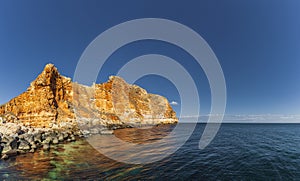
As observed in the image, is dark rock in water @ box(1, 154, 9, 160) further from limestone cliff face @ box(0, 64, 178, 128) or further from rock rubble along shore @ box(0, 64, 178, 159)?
limestone cliff face @ box(0, 64, 178, 128)

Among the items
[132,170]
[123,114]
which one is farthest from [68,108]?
[132,170]

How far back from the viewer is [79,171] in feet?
37.4

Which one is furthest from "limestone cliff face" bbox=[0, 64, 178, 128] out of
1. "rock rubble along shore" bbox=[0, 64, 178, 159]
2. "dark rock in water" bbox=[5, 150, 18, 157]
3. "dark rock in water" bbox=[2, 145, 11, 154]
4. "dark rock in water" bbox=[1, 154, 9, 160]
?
"dark rock in water" bbox=[1, 154, 9, 160]

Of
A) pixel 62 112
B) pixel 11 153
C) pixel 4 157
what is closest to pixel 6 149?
pixel 11 153

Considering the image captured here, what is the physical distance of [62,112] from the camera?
47531 mm

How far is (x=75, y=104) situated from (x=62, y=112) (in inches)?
336

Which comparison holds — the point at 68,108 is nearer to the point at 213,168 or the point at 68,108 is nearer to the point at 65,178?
the point at 65,178

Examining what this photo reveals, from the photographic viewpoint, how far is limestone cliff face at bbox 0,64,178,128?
4034cm

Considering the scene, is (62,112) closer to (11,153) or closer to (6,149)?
(6,149)

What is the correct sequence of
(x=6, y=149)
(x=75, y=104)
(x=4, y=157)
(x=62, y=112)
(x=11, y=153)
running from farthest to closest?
(x=75, y=104), (x=62, y=112), (x=6, y=149), (x=11, y=153), (x=4, y=157)

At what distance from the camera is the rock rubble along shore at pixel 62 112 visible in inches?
995

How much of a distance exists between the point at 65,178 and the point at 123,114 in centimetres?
6394

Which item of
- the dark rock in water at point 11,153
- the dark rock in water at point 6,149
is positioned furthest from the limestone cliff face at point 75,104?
the dark rock in water at point 11,153

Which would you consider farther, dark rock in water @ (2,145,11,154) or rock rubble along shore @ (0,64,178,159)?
rock rubble along shore @ (0,64,178,159)
